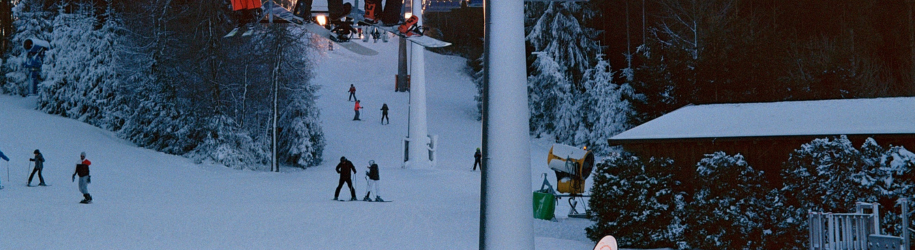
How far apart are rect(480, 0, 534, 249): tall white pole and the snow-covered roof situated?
367 inches

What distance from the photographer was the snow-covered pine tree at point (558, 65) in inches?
1945

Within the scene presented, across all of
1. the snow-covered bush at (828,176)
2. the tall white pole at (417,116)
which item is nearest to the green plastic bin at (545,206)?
the snow-covered bush at (828,176)

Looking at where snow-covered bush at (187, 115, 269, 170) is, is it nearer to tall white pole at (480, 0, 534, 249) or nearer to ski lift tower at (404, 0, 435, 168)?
ski lift tower at (404, 0, 435, 168)

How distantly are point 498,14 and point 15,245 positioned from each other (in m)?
10.6

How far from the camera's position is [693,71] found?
31203 millimetres

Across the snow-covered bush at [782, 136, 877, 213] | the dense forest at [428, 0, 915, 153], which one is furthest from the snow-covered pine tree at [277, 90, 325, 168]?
the snow-covered bush at [782, 136, 877, 213]

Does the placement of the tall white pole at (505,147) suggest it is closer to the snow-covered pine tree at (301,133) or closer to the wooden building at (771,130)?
the wooden building at (771,130)

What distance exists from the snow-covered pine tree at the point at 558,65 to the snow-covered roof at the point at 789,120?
32.1m

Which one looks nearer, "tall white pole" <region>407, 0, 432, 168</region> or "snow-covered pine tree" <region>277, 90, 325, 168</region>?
"tall white pole" <region>407, 0, 432, 168</region>

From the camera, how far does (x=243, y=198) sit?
959 inches

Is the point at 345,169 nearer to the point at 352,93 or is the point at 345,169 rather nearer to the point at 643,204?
the point at 643,204

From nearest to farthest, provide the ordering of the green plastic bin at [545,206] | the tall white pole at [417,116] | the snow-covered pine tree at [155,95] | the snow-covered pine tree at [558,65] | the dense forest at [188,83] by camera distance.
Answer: the green plastic bin at [545,206] → the tall white pole at [417,116] → the dense forest at [188,83] → the snow-covered pine tree at [155,95] → the snow-covered pine tree at [558,65]

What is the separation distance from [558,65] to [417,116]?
62.4ft

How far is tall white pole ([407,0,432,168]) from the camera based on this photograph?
34656 millimetres
